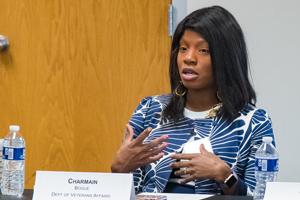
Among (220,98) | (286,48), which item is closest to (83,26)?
(286,48)

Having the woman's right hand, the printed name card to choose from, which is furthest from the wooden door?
the printed name card

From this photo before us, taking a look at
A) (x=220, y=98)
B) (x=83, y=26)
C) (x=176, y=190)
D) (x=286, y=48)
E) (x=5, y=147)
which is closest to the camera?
(x=5, y=147)

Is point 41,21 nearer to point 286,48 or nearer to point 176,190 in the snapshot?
point 286,48

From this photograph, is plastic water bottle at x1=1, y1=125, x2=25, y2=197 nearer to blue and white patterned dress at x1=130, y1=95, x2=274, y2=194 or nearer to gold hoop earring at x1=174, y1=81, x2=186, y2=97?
blue and white patterned dress at x1=130, y1=95, x2=274, y2=194

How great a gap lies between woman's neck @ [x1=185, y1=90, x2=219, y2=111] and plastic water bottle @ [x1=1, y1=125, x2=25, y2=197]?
2.28 feet

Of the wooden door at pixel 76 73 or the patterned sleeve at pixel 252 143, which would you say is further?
the wooden door at pixel 76 73

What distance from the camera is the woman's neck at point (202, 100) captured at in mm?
2402

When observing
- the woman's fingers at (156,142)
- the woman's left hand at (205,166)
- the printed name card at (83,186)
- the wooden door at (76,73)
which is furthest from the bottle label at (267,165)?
the wooden door at (76,73)

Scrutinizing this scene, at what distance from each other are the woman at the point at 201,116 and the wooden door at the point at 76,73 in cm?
90

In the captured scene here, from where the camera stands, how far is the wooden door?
335 centimetres

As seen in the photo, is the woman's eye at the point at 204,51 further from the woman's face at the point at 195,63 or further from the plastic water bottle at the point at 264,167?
the plastic water bottle at the point at 264,167

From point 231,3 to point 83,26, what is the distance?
2.56 feet

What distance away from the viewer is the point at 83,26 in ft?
11.1

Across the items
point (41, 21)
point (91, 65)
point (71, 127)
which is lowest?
point (71, 127)
